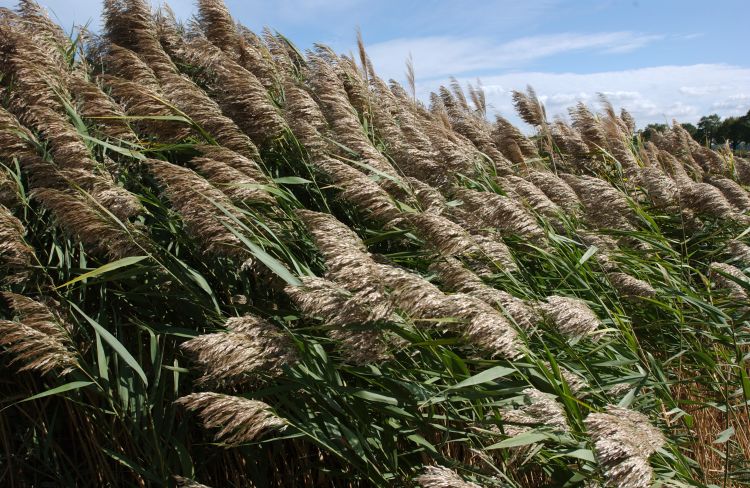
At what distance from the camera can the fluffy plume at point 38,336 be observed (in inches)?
102

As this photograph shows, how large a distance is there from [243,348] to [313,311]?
255 millimetres

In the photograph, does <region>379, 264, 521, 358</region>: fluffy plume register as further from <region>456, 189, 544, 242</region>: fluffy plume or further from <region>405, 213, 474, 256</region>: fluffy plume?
<region>456, 189, 544, 242</region>: fluffy plume

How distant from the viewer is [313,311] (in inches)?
93.4

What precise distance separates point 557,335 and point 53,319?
2.00 meters

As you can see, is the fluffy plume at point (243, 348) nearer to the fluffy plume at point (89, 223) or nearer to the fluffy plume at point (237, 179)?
the fluffy plume at point (89, 223)

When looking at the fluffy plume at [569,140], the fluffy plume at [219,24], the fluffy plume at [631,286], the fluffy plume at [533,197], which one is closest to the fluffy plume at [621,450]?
the fluffy plume at [631,286]

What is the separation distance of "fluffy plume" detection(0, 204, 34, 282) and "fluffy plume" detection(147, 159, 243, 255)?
610mm

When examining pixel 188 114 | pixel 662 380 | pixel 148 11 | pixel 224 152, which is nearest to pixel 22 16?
pixel 148 11

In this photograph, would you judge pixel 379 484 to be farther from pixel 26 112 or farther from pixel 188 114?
pixel 26 112

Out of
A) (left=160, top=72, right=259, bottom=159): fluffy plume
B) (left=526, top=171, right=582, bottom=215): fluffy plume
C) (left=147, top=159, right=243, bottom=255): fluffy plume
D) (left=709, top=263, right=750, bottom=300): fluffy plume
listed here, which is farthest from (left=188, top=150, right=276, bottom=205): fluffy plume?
(left=709, top=263, right=750, bottom=300): fluffy plume

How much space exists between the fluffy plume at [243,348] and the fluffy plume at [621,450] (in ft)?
3.34

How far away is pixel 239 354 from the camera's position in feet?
7.58

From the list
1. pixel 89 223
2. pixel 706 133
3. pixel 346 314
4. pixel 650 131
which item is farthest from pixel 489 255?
pixel 650 131

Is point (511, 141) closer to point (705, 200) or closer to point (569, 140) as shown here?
point (569, 140)
